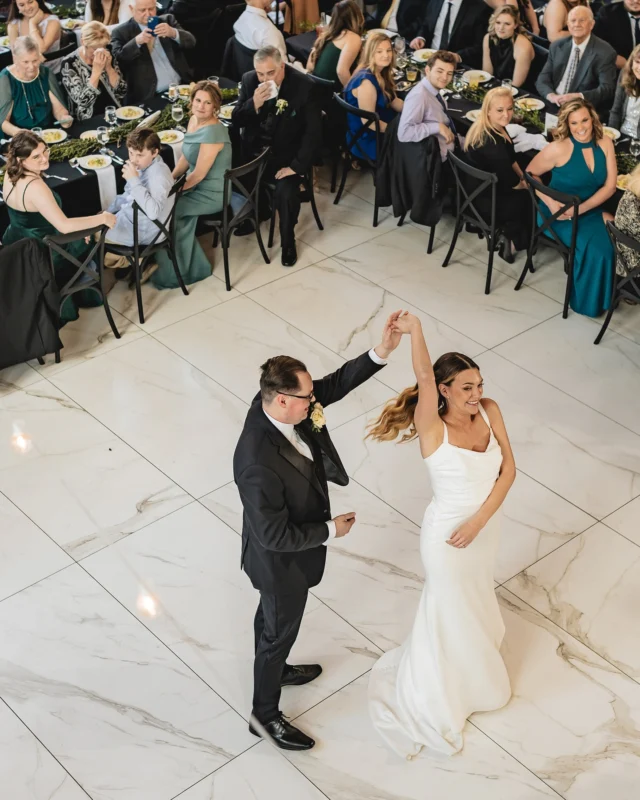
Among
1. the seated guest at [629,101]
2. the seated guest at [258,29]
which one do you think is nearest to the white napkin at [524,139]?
the seated guest at [629,101]

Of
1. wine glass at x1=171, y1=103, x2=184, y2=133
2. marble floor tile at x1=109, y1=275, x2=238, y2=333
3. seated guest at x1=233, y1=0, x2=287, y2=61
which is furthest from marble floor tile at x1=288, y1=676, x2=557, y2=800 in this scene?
seated guest at x1=233, y1=0, x2=287, y2=61

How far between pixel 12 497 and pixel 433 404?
2.31 metres

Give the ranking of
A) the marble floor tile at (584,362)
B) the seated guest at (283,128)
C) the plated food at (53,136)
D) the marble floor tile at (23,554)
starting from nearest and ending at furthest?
the marble floor tile at (23,554), the marble floor tile at (584,362), the plated food at (53,136), the seated guest at (283,128)

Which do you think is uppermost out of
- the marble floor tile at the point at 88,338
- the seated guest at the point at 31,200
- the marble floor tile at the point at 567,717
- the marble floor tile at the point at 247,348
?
the seated guest at the point at 31,200

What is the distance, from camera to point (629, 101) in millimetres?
6457

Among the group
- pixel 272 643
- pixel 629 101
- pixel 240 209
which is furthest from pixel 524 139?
pixel 272 643

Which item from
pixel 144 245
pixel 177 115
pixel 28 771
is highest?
pixel 177 115

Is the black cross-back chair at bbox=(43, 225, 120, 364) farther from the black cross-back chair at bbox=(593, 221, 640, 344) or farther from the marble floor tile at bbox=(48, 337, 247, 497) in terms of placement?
the black cross-back chair at bbox=(593, 221, 640, 344)

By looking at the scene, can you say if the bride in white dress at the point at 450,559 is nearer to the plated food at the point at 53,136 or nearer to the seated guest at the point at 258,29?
the plated food at the point at 53,136

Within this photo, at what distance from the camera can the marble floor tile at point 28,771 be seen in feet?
11.0

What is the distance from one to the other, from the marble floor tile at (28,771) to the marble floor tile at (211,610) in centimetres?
61

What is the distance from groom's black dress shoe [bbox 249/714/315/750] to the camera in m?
3.47

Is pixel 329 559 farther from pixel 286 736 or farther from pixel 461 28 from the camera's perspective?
pixel 461 28

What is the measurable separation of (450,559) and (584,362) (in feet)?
8.49
